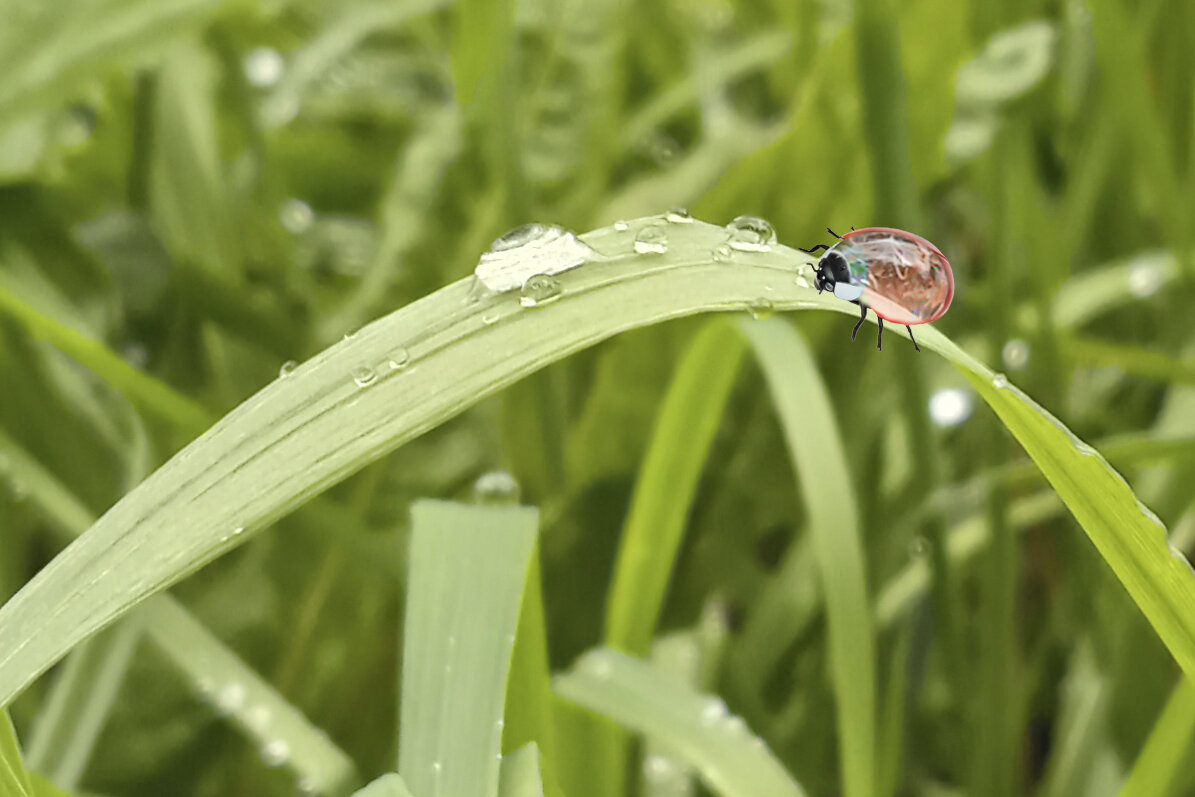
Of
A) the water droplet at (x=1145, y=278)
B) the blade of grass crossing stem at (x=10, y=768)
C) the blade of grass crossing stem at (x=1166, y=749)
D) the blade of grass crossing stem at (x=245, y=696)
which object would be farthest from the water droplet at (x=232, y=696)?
the water droplet at (x=1145, y=278)

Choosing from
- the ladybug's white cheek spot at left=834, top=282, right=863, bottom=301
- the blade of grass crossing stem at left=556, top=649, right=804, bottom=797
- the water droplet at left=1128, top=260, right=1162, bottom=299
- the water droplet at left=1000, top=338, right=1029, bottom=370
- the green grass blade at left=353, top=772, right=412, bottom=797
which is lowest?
the green grass blade at left=353, top=772, right=412, bottom=797

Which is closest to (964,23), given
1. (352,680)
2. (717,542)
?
(717,542)

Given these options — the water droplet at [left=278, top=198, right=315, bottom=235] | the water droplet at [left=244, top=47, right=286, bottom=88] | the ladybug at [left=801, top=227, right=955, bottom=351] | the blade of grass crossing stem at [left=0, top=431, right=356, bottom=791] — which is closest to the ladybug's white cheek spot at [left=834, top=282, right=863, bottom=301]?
the ladybug at [left=801, top=227, right=955, bottom=351]

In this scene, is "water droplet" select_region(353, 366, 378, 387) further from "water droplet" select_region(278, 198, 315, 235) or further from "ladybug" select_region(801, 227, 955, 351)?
"water droplet" select_region(278, 198, 315, 235)

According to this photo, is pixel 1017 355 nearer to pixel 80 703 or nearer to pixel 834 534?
pixel 834 534

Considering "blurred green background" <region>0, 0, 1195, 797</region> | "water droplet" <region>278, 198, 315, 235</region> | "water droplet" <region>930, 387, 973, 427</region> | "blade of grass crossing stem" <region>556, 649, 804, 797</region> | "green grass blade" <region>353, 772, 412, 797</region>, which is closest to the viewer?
"green grass blade" <region>353, 772, 412, 797</region>

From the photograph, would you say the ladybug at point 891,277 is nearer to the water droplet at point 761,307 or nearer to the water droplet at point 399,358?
the water droplet at point 761,307
